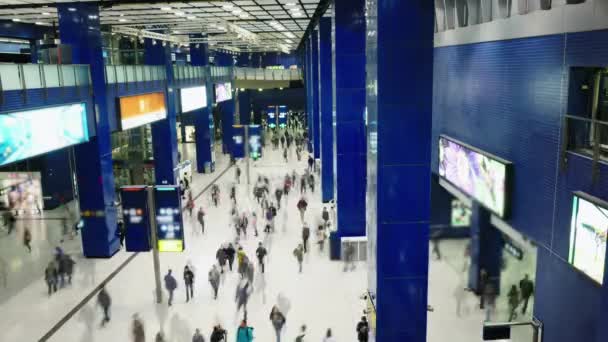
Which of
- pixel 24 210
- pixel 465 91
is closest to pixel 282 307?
pixel 465 91

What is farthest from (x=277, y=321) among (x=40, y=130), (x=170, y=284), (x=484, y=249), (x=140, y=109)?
(x=140, y=109)

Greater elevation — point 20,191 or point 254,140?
point 254,140

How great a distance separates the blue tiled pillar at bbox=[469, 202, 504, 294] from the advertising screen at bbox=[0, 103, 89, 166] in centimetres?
1139

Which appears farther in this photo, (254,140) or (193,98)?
(193,98)

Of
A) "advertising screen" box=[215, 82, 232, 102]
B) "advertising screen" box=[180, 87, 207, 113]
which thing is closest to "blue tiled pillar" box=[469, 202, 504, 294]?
"advertising screen" box=[180, 87, 207, 113]

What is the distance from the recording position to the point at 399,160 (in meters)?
8.99

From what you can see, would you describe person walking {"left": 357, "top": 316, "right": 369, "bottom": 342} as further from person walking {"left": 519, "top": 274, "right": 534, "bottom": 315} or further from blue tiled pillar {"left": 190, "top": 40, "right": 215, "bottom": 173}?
blue tiled pillar {"left": 190, "top": 40, "right": 215, "bottom": 173}

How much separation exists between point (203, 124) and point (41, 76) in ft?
63.0

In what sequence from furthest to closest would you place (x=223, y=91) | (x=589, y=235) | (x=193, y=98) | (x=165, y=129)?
(x=223, y=91) → (x=193, y=98) → (x=165, y=129) → (x=589, y=235)

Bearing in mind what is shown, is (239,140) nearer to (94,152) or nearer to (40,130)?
(94,152)

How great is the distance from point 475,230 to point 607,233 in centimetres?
638

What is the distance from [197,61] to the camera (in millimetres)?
33062

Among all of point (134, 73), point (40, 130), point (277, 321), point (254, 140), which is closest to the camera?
point (277, 321)

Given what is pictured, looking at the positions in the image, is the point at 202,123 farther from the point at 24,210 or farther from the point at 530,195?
the point at 530,195
